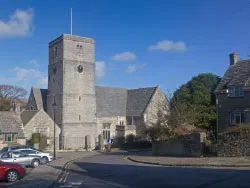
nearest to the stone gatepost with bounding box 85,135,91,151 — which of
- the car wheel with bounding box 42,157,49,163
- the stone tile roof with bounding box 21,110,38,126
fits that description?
the stone tile roof with bounding box 21,110,38,126

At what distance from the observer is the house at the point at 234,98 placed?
3641cm

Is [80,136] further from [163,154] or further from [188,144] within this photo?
[188,144]

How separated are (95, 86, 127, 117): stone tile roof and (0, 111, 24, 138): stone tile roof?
1566cm

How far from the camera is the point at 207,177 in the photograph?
17.2 meters

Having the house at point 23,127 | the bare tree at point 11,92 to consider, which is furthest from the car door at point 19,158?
the bare tree at point 11,92

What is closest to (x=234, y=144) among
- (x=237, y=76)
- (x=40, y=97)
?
(x=237, y=76)

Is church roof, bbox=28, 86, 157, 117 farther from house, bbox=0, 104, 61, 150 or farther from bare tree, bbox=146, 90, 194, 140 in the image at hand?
bare tree, bbox=146, 90, 194, 140

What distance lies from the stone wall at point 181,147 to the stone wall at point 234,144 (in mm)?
2649

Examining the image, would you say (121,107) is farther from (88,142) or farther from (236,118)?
(236,118)

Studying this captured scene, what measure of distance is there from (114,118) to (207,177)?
42.4 m

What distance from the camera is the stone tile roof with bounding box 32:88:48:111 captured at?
2248 inches

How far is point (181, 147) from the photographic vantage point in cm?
3250

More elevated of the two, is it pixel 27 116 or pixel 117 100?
pixel 117 100

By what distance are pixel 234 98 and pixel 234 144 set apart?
1123cm
